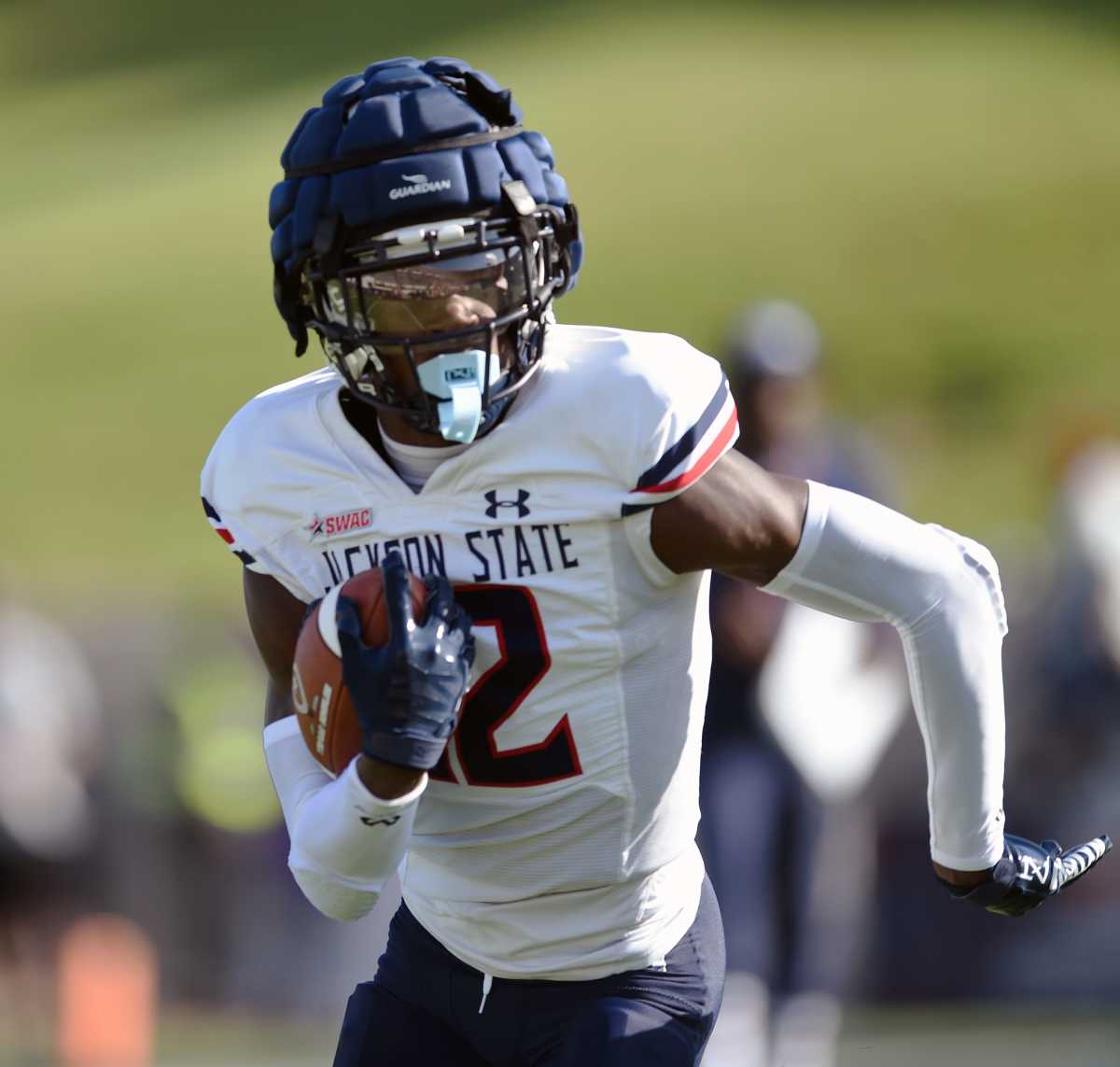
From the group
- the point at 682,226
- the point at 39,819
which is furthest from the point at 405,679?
the point at 682,226

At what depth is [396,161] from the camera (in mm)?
2369

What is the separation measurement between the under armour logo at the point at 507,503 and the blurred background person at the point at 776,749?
2.03 metres

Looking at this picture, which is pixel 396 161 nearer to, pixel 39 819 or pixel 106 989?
pixel 39 819

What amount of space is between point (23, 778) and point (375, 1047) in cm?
334

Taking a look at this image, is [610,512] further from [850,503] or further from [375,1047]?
[375,1047]

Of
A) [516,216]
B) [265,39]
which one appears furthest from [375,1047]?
[265,39]

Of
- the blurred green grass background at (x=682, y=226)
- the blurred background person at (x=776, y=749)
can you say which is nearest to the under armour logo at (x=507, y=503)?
the blurred background person at (x=776, y=749)

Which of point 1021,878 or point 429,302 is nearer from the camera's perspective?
point 429,302

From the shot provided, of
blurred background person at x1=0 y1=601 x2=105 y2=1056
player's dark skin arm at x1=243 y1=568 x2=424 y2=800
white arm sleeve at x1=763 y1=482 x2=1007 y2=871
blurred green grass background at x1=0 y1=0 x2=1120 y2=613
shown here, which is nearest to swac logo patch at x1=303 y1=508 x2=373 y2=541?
player's dark skin arm at x1=243 y1=568 x2=424 y2=800

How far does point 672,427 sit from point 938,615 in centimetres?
45

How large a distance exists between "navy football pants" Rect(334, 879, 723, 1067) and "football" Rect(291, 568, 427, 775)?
37 cm

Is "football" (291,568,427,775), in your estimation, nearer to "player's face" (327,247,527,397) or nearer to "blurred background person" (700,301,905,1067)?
"player's face" (327,247,527,397)

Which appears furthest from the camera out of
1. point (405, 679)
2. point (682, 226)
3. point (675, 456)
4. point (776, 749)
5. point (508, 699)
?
point (682, 226)

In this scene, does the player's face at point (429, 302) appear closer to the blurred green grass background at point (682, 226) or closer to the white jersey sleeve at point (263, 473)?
the white jersey sleeve at point (263, 473)
